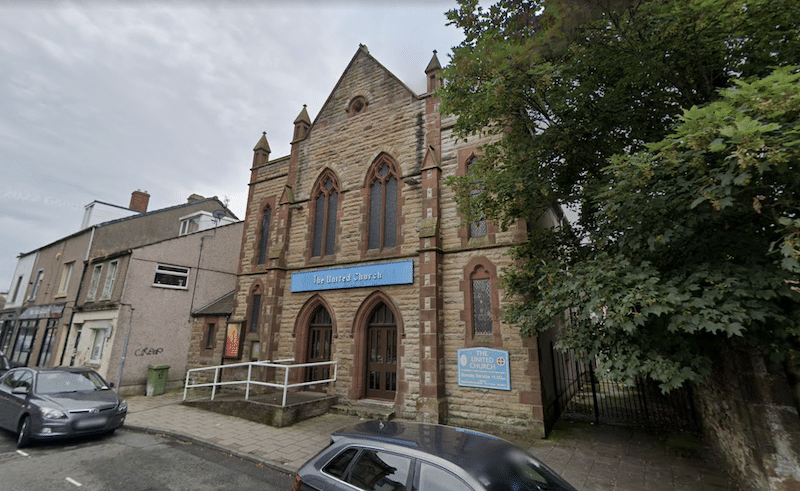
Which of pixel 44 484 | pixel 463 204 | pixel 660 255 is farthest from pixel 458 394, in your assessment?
pixel 44 484

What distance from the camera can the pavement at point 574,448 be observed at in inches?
228

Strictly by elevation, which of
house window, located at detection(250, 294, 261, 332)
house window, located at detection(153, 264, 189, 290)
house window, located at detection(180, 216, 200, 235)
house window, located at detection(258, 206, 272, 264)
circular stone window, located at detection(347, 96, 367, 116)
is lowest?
house window, located at detection(250, 294, 261, 332)

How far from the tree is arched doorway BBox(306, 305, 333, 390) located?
7.19m

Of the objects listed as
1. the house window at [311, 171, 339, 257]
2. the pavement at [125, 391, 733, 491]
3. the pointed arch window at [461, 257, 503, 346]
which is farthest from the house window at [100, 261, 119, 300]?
the pointed arch window at [461, 257, 503, 346]

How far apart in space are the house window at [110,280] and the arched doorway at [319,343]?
989 centimetres

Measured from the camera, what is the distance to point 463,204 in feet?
26.1

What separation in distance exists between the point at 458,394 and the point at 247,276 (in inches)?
392

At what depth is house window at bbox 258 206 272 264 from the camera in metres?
14.6

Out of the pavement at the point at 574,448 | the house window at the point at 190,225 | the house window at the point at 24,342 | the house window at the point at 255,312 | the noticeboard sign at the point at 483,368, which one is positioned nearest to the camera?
the pavement at the point at 574,448

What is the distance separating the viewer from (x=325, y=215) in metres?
13.1

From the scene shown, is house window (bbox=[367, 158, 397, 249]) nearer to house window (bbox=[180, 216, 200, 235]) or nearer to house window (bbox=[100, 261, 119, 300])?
house window (bbox=[100, 261, 119, 300])

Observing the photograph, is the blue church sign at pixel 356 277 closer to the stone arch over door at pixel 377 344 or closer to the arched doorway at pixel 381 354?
the stone arch over door at pixel 377 344

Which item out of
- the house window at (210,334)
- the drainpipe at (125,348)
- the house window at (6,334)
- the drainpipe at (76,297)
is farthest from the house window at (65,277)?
the house window at (210,334)

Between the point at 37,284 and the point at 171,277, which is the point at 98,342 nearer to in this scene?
the point at 171,277
